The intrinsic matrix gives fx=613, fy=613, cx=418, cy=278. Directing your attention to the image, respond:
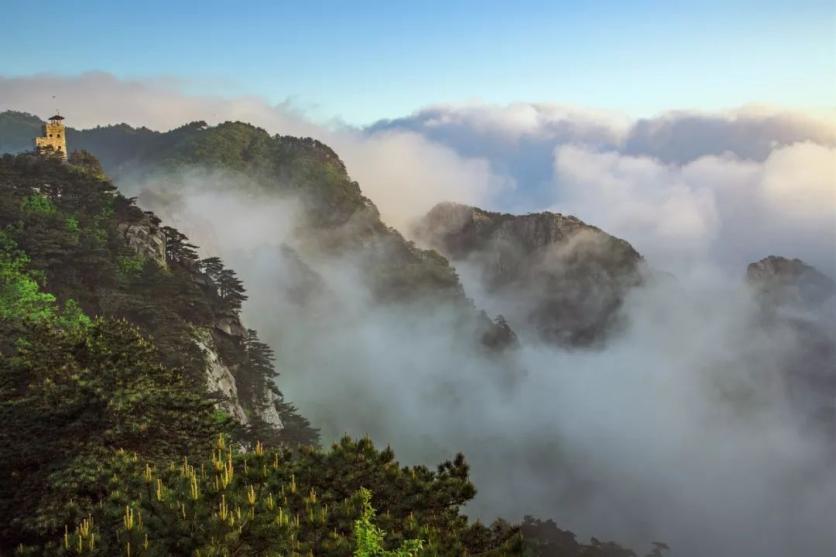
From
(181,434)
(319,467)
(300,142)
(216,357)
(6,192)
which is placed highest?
(300,142)

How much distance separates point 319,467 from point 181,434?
9.36m

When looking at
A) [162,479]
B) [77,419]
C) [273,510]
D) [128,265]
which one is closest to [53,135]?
[128,265]

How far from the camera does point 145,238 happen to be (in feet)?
232

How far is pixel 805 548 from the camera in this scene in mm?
163750

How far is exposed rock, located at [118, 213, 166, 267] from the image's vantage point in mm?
69562

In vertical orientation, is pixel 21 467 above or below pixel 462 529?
above

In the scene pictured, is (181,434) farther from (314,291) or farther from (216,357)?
(314,291)

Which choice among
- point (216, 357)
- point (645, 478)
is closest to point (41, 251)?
point (216, 357)

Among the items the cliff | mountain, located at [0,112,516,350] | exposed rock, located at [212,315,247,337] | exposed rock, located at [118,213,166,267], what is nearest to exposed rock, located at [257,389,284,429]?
the cliff

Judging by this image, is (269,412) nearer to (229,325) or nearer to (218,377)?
(229,325)

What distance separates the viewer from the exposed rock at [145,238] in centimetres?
6956

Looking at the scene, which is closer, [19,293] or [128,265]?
[19,293]

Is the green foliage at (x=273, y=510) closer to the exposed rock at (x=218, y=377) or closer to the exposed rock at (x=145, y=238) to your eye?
the exposed rock at (x=218, y=377)

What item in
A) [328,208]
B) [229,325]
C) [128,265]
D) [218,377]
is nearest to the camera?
[218,377]
